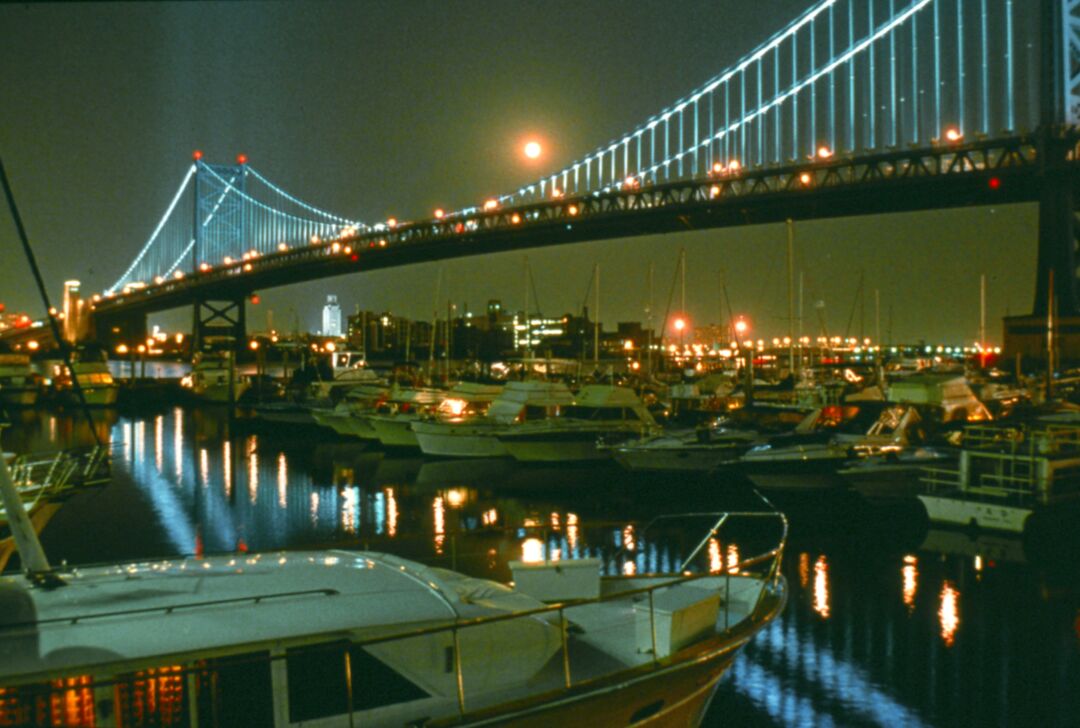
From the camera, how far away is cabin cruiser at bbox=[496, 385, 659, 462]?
23484 mm

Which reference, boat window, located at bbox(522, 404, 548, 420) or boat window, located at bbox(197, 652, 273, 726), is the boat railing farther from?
boat window, located at bbox(197, 652, 273, 726)

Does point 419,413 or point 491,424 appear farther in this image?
point 419,413

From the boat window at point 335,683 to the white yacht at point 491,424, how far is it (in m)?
19.8

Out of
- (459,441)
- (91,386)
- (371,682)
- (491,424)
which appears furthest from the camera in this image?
(91,386)

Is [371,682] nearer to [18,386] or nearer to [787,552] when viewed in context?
[787,552]

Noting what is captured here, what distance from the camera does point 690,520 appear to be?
648 inches

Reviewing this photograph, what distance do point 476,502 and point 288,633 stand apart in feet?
47.9

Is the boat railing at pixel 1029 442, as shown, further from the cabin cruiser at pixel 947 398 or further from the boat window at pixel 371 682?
the boat window at pixel 371 682

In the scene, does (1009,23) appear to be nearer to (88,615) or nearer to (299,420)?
(299,420)

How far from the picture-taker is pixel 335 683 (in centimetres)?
455

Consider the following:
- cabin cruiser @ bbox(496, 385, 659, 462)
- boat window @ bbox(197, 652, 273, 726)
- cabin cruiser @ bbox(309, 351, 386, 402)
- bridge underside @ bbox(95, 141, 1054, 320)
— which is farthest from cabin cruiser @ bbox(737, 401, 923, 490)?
bridge underside @ bbox(95, 141, 1054, 320)

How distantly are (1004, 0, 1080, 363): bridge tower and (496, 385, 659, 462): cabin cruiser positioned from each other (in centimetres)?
2855

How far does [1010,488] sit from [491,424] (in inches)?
530

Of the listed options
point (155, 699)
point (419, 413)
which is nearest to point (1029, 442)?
point (155, 699)
